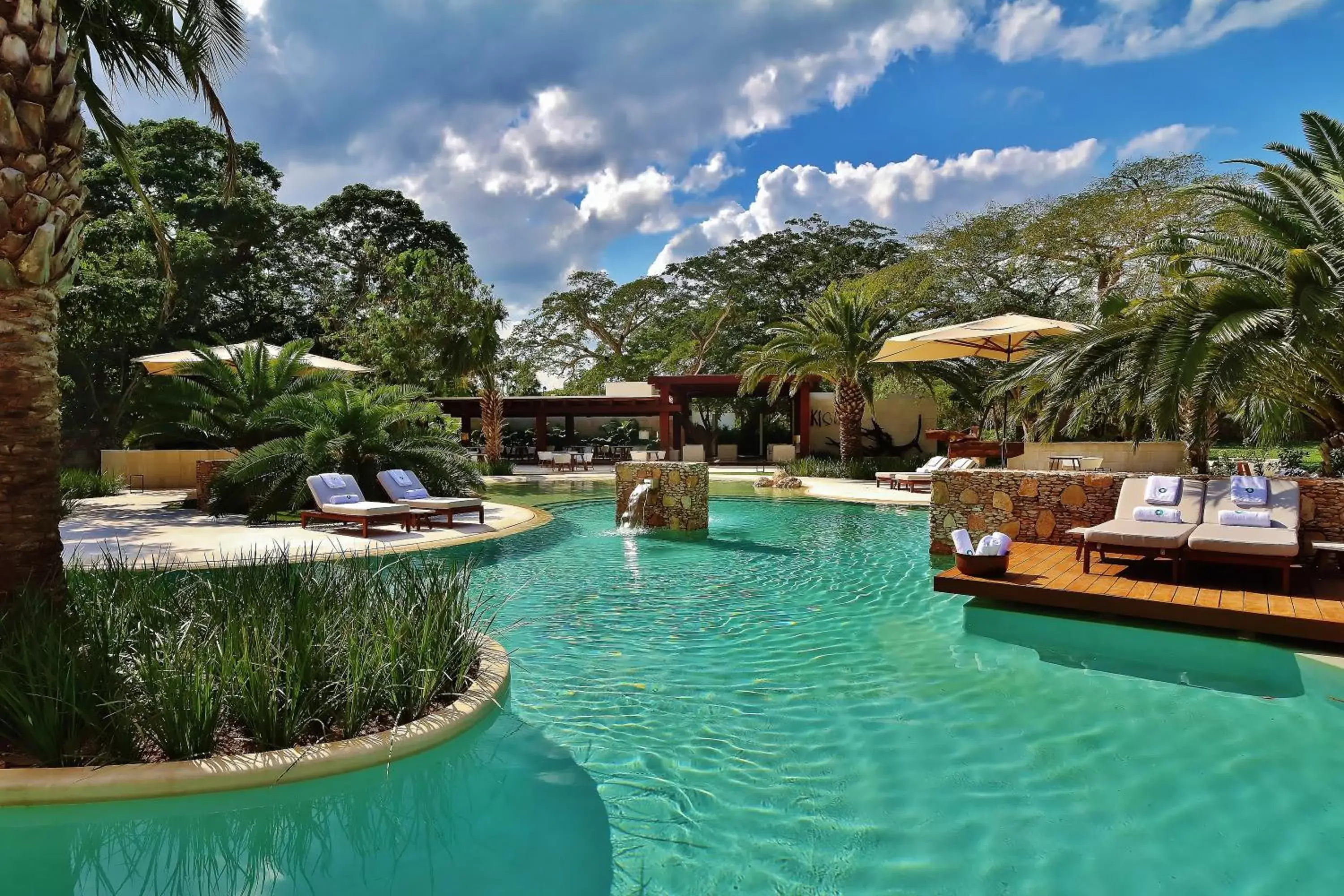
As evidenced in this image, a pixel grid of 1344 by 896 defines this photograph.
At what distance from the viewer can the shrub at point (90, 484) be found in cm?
1480

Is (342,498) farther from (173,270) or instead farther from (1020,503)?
(173,270)

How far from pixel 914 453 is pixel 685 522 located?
1647 centimetres

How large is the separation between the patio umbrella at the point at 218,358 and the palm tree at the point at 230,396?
15 centimetres

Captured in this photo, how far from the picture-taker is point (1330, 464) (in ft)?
32.6

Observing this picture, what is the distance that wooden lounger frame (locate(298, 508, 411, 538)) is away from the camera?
10587 millimetres

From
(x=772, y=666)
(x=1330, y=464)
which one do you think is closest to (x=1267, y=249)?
(x=1330, y=464)

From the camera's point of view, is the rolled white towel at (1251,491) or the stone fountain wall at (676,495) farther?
the stone fountain wall at (676,495)

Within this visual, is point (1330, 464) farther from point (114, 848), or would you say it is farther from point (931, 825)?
point (114, 848)

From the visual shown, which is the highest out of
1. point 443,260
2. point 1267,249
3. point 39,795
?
point 443,260

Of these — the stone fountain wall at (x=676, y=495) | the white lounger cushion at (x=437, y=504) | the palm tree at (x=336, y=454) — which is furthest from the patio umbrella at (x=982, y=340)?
the palm tree at (x=336, y=454)

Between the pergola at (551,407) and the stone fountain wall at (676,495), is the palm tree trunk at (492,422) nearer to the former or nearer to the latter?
the pergola at (551,407)

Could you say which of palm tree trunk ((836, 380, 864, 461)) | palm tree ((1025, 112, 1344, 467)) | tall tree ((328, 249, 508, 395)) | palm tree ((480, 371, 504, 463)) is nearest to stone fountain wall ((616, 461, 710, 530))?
palm tree ((1025, 112, 1344, 467))

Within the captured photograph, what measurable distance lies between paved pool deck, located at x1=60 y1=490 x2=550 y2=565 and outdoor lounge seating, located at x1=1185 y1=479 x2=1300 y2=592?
27.8 ft

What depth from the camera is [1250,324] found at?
667 cm
